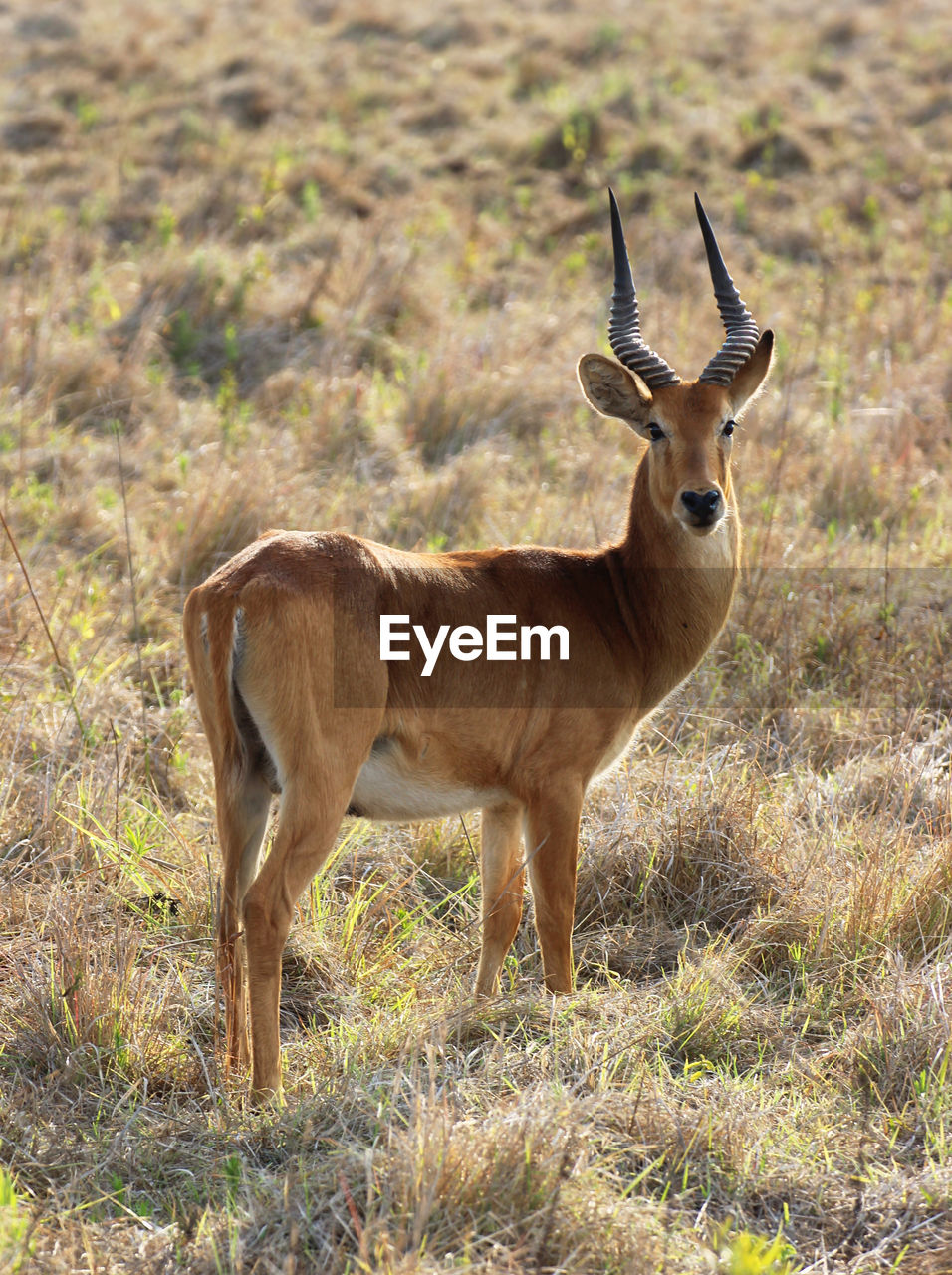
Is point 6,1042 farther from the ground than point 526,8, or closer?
closer

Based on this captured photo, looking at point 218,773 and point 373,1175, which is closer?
point 373,1175

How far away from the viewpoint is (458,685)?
173 inches

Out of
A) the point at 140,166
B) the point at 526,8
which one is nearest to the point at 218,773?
the point at 140,166

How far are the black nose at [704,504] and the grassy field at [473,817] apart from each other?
49.3 inches

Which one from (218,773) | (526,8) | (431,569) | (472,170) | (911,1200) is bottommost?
(911,1200)

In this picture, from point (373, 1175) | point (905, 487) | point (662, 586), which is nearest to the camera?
point (373, 1175)

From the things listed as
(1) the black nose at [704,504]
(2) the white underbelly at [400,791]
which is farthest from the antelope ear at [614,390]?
(2) the white underbelly at [400,791]

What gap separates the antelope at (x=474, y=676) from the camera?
3.92 metres

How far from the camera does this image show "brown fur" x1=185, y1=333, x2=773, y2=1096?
12.9 ft

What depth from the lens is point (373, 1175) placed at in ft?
10.9

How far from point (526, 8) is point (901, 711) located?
1858 centimetres

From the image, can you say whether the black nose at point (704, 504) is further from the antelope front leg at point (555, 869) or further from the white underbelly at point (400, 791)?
the white underbelly at point (400, 791)

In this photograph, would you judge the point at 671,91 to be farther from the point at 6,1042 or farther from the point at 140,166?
the point at 6,1042

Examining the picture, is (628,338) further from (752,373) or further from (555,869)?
(555,869)
